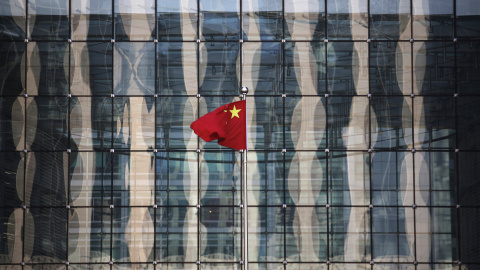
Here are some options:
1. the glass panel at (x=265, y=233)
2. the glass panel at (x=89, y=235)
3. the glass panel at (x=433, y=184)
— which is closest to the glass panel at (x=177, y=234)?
the glass panel at (x=89, y=235)

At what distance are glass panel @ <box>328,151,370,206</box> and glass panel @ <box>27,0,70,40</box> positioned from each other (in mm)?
10209

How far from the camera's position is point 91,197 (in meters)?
22.8

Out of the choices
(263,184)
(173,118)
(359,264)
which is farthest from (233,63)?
(359,264)

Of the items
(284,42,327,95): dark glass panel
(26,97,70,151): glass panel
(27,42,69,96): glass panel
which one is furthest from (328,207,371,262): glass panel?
(27,42,69,96): glass panel

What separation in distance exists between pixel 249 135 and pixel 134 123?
155 inches

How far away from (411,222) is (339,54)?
6179 mm

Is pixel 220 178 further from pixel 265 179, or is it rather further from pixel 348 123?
pixel 348 123

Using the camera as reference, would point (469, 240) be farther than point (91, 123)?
No

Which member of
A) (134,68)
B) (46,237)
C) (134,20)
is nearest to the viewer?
(46,237)

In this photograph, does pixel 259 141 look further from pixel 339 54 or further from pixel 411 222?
pixel 411 222

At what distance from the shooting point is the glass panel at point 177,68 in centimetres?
2314

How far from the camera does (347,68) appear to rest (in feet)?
76.3

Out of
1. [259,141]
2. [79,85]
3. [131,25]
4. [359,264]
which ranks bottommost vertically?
[359,264]

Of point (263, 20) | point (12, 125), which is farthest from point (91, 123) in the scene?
point (263, 20)
